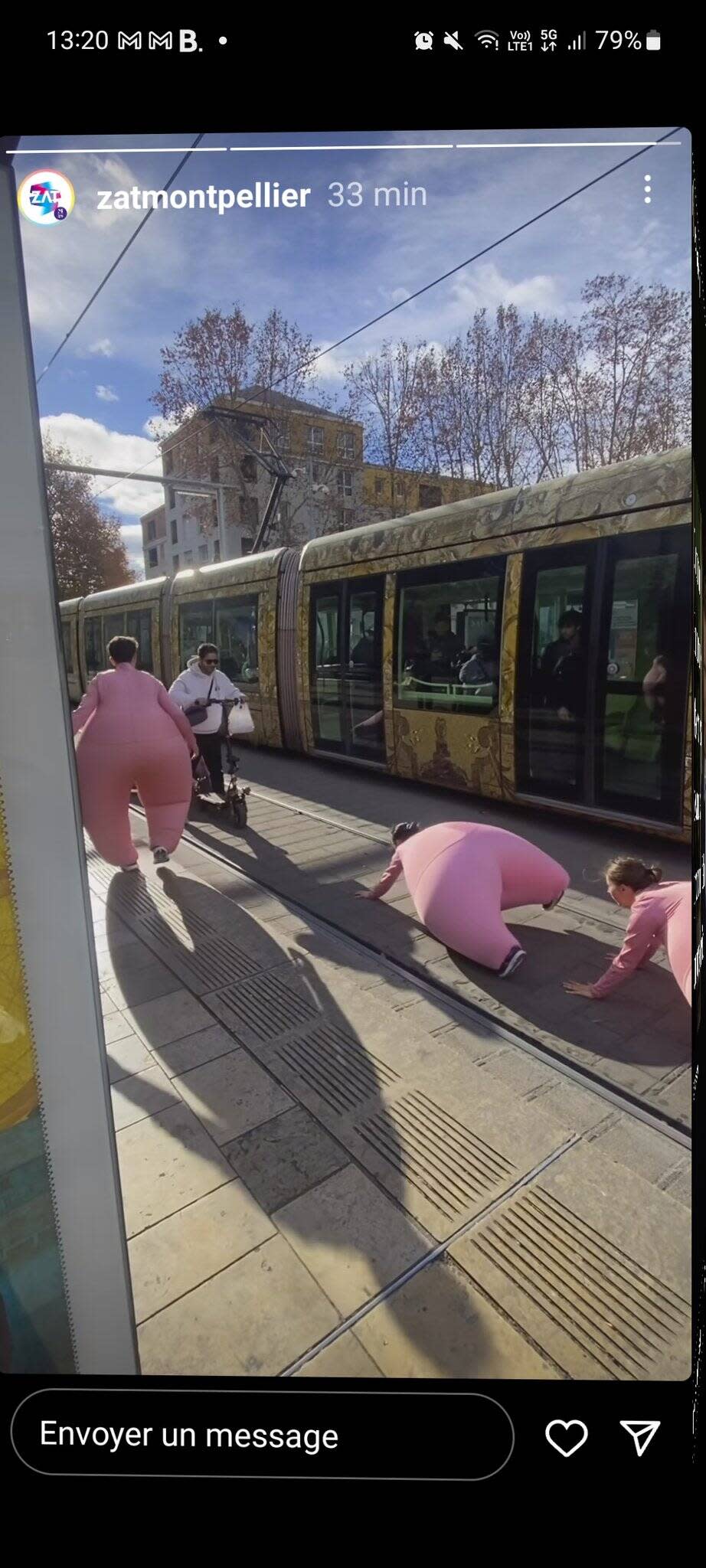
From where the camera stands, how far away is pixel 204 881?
4031 mm

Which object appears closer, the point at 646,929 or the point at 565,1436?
the point at 565,1436

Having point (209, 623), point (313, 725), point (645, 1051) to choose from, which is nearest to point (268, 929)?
point (645, 1051)

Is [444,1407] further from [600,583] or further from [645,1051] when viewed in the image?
[600,583]

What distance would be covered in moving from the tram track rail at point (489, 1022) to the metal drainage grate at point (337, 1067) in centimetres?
45

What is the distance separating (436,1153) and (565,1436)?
1.12m

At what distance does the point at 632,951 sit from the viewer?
8.84 ft

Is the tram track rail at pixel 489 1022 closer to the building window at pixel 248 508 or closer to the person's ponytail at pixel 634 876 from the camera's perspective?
the person's ponytail at pixel 634 876

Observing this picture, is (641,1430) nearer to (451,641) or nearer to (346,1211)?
(346,1211)

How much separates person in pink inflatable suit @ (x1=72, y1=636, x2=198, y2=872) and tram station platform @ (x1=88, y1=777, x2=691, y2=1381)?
86cm

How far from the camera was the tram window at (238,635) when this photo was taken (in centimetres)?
737

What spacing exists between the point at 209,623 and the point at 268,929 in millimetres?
4798

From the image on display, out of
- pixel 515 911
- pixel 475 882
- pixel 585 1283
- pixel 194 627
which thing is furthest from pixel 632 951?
pixel 194 627

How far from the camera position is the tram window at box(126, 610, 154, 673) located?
20.6 ft

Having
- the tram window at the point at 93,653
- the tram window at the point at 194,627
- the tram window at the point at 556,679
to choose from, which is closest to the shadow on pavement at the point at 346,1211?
the tram window at the point at 93,653
